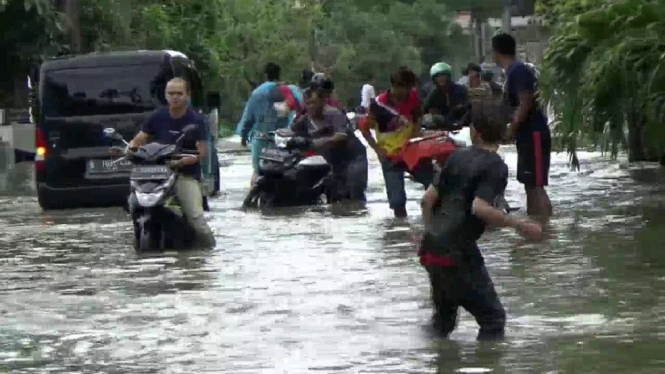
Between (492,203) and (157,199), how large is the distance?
6441 millimetres

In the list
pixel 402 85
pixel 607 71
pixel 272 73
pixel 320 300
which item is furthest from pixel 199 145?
pixel 272 73

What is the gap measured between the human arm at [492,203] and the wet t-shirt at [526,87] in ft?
23.9

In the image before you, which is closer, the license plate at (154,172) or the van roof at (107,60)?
the license plate at (154,172)

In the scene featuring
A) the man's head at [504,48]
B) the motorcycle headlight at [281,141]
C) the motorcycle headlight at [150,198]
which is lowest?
the motorcycle headlight at [150,198]

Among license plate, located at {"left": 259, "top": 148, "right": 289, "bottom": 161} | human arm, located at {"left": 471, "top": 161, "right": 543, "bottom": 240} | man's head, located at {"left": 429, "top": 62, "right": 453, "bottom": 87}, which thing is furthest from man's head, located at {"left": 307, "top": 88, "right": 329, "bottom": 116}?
human arm, located at {"left": 471, "top": 161, "right": 543, "bottom": 240}

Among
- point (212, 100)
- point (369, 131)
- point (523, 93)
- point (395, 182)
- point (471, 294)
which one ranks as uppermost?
point (523, 93)

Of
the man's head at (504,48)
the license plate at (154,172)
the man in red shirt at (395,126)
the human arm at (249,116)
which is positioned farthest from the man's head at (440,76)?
the license plate at (154,172)

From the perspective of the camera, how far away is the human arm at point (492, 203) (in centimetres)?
836

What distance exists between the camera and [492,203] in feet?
28.3

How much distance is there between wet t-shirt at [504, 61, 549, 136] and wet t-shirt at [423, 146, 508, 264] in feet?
23.4

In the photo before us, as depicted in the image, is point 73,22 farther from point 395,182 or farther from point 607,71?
point 607,71

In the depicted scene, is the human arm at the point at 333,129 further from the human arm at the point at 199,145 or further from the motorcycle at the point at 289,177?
the human arm at the point at 199,145

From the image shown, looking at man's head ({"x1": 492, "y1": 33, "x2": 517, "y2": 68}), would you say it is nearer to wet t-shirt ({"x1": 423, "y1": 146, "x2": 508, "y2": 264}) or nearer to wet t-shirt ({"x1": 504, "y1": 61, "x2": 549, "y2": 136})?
wet t-shirt ({"x1": 504, "y1": 61, "x2": 549, "y2": 136})

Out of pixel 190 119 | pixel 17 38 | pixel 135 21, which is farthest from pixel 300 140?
pixel 135 21
